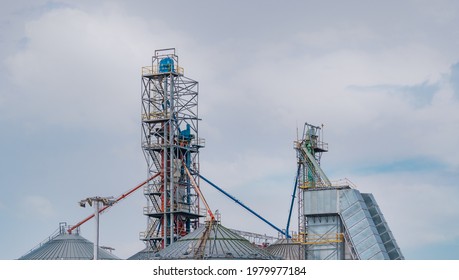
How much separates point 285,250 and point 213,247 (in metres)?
17.9

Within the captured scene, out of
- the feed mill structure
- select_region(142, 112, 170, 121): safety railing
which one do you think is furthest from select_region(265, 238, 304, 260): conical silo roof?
select_region(142, 112, 170, 121): safety railing

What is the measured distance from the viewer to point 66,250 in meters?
Result: 120

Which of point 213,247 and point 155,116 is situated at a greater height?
point 155,116

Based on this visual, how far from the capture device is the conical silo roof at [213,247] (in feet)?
342

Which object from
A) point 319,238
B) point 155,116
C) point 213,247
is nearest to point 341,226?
point 319,238

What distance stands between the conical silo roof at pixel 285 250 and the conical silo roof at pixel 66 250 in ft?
60.5

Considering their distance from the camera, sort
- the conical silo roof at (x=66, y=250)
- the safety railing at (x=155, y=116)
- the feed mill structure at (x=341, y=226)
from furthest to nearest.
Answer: the safety railing at (x=155, y=116), the conical silo roof at (x=66, y=250), the feed mill structure at (x=341, y=226)

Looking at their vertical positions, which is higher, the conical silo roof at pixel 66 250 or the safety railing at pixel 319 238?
the conical silo roof at pixel 66 250

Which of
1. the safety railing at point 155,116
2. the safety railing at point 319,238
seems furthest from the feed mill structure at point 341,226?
the safety railing at point 155,116

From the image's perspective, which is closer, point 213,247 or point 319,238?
point 213,247

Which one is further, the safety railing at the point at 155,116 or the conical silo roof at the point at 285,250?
the safety railing at the point at 155,116

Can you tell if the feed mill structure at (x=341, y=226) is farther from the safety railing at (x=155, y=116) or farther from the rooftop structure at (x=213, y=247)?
the safety railing at (x=155, y=116)

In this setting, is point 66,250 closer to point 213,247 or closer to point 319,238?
point 213,247
